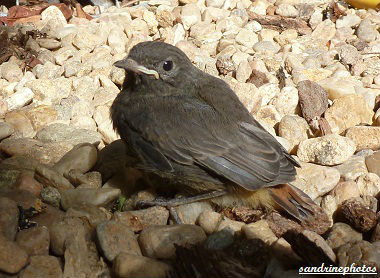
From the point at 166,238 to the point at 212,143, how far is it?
58 centimetres

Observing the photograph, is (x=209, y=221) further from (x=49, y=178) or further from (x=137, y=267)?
(x=49, y=178)

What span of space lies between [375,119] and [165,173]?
153cm

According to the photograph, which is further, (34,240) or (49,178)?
(49,178)

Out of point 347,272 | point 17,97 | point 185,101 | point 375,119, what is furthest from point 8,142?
point 375,119

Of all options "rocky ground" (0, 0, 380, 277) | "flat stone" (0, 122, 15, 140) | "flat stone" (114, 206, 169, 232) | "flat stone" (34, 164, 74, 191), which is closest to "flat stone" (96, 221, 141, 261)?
"rocky ground" (0, 0, 380, 277)

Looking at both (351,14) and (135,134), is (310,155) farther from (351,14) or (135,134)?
(351,14)

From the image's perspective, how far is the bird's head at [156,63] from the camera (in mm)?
2783

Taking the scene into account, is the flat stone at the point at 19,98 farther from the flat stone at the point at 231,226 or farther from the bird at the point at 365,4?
the bird at the point at 365,4

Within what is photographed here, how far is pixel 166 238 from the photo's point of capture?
2.35 meters

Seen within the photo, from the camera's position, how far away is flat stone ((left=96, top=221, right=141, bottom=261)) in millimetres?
2264

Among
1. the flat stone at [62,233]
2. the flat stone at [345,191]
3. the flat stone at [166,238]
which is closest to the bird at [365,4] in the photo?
the flat stone at [345,191]

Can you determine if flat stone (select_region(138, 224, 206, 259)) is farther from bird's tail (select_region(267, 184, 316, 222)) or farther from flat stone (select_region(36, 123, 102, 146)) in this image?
flat stone (select_region(36, 123, 102, 146))

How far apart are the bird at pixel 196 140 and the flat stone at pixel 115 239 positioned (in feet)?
1.59

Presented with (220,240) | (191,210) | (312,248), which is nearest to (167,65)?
(191,210)
